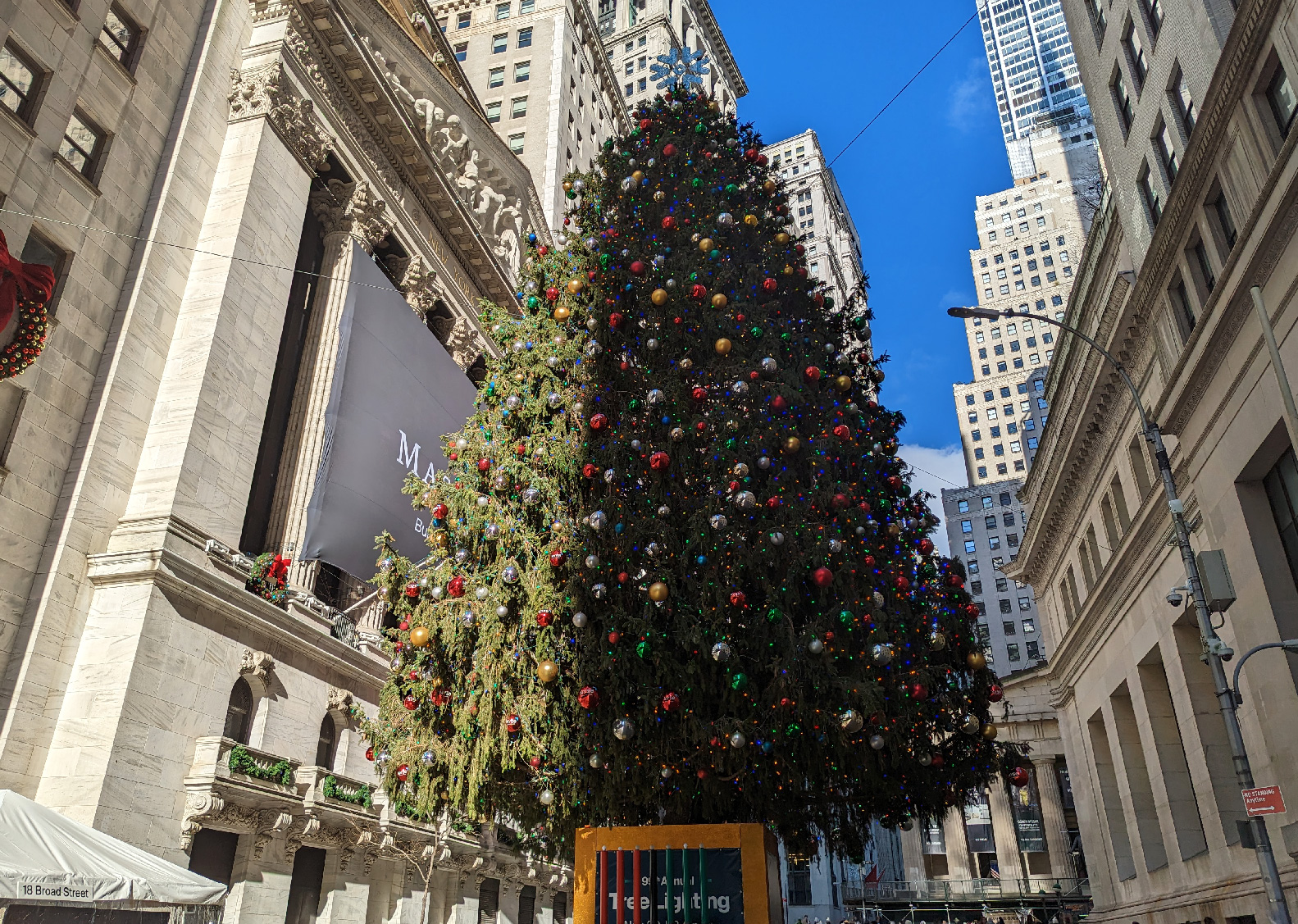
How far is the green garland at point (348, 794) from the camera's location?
21547 mm

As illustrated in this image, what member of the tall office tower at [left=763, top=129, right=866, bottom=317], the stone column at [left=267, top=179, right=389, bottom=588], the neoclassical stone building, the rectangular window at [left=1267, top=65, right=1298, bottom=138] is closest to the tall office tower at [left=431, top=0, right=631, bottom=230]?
the stone column at [left=267, top=179, right=389, bottom=588]

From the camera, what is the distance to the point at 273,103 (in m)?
24.8

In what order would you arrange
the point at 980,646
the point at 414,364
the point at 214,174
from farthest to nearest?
the point at 414,364, the point at 214,174, the point at 980,646

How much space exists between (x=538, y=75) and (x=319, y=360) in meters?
42.6

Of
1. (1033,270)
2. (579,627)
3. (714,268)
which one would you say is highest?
(1033,270)

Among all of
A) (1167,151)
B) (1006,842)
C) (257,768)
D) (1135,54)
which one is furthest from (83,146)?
(1006,842)

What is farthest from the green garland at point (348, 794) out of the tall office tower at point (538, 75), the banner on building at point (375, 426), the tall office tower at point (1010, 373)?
the tall office tower at point (1010, 373)

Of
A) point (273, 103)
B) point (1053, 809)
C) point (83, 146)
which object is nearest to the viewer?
point (83, 146)

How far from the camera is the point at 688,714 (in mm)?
11336

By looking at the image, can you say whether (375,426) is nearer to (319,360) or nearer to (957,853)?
(319,360)

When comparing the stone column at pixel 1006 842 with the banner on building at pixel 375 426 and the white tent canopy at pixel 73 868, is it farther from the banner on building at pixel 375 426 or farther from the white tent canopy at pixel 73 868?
the white tent canopy at pixel 73 868

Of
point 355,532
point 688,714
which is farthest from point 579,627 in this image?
point 355,532

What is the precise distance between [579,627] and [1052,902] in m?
68.0

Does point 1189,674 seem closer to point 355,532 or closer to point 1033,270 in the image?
point 355,532
